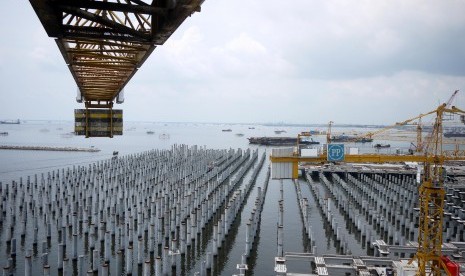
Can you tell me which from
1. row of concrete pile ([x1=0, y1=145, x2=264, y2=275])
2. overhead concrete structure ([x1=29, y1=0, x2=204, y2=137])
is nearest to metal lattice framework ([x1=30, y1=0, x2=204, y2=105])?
overhead concrete structure ([x1=29, y1=0, x2=204, y2=137])

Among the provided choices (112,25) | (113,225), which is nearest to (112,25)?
(112,25)

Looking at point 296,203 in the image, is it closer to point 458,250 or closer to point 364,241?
point 364,241

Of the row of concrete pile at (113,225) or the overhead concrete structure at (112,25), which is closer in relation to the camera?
the overhead concrete structure at (112,25)

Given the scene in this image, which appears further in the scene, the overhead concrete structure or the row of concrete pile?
the row of concrete pile

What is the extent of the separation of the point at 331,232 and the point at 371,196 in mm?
11793

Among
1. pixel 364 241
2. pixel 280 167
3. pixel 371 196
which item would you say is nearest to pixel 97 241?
pixel 280 167

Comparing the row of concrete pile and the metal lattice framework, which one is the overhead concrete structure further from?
the row of concrete pile

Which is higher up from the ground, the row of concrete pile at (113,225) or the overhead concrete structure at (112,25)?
the overhead concrete structure at (112,25)

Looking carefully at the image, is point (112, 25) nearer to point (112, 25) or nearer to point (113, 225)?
point (112, 25)

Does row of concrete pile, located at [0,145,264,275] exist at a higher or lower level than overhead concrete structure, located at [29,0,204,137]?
lower

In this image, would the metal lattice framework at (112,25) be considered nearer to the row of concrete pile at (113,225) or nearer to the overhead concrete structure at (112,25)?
the overhead concrete structure at (112,25)

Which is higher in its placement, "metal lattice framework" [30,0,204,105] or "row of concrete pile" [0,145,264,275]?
"metal lattice framework" [30,0,204,105]

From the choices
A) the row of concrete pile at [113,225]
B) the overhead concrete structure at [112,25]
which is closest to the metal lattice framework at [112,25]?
the overhead concrete structure at [112,25]

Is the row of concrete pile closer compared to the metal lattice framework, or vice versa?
the metal lattice framework
